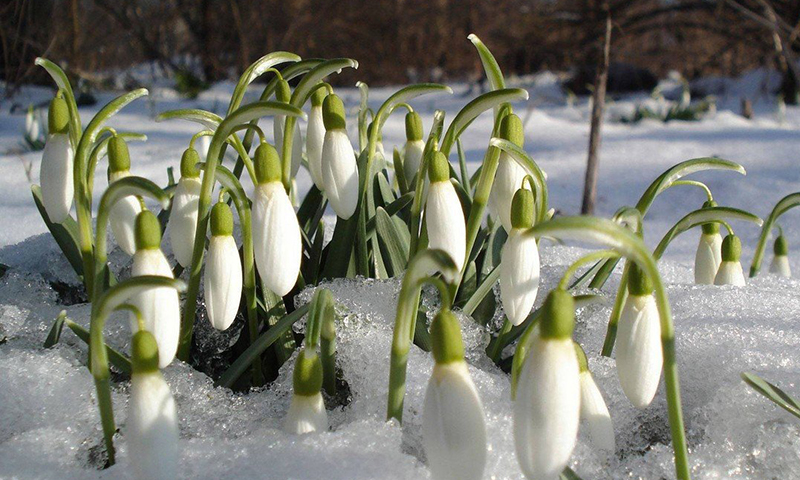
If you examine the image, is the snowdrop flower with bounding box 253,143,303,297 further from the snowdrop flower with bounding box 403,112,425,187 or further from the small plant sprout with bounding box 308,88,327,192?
the snowdrop flower with bounding box 403,112,425,187

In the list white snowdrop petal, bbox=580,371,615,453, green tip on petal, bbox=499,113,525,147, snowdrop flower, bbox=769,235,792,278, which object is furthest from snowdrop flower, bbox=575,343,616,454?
snowdrop flower, bbox=769,235,792,278

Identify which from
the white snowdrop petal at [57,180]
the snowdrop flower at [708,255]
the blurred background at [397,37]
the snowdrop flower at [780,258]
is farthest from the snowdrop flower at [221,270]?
the blurred background at [397,37]

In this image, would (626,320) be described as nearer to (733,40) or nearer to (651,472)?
(651,472)

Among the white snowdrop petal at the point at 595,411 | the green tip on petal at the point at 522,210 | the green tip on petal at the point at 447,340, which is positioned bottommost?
the white snowdrop petal at the point at 595,411

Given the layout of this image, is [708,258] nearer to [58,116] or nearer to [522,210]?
[522,210]

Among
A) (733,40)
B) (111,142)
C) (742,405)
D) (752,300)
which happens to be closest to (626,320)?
(742,405)

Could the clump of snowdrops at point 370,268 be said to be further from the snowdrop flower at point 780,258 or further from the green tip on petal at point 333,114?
the snowdrop flower at point 780,258
